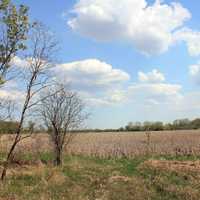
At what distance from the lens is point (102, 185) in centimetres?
1404

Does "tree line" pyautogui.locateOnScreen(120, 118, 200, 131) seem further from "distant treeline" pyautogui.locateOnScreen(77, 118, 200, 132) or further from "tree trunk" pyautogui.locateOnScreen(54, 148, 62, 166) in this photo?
"tree trunk" pyautogui.locateOnScreen(54, 148, 62, 166)

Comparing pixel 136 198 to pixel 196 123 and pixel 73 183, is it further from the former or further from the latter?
pixel 196 123

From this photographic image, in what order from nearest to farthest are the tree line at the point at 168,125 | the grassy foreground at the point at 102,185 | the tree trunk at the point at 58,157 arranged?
the grassy foreground at the point at 102,185 < the tree trunk at the point at 58,157 < the tree line at the point at 168,125

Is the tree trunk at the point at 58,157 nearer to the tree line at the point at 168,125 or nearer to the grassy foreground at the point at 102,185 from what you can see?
the grassy foreground at the point at 102,185

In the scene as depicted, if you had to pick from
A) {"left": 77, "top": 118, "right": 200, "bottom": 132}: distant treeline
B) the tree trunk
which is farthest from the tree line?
the tree trunk

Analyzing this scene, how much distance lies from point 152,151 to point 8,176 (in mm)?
19041

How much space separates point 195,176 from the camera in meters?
15.7

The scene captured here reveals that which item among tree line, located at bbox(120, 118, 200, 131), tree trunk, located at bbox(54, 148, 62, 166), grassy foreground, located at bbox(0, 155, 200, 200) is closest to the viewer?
grassy foreground, located at bbox(0, 155, 200, 200)

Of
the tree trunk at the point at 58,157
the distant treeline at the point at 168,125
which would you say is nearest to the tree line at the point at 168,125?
the distant treeline at the point at 168,125

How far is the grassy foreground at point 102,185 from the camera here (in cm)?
1230

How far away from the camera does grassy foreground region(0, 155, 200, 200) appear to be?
1230cm

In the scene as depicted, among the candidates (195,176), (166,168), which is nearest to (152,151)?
(166,168)

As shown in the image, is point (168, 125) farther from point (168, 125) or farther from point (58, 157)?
point (58, 157)

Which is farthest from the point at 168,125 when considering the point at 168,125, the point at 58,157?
the point at 58,157
